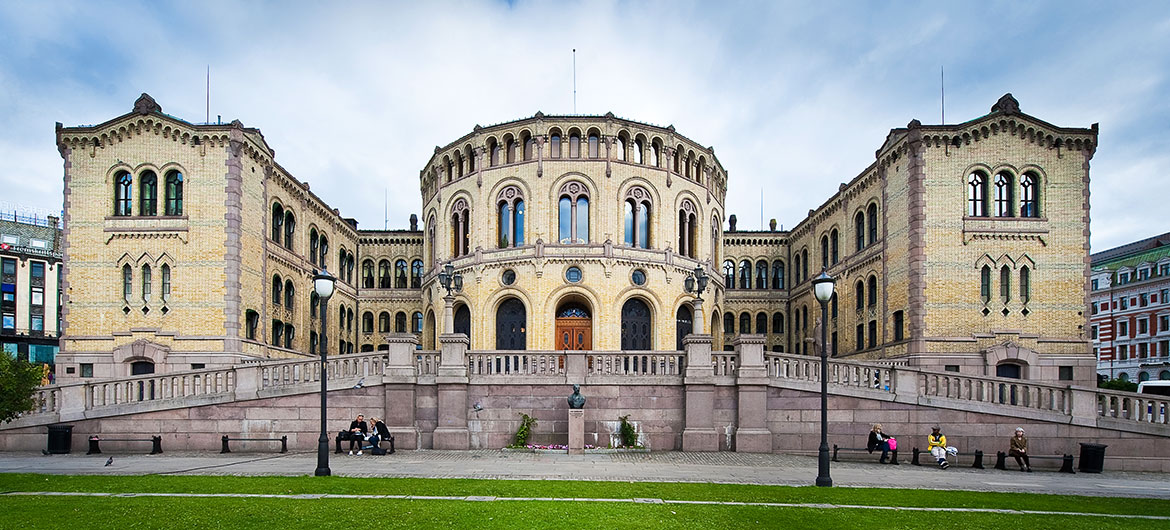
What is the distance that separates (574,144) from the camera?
39406mm

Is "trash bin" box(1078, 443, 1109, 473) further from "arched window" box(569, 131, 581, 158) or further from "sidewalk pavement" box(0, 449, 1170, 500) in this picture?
"arched window" box(569, 131, 581, 158)

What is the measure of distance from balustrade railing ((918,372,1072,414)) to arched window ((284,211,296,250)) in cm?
3018

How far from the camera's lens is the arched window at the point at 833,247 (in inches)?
1775

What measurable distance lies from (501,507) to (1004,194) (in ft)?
101

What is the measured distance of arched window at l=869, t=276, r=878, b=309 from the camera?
126ft

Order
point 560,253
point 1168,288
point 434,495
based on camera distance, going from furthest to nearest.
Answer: point 1168,288
point 560,253
point 434,495

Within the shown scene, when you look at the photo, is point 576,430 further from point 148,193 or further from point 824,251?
point 824,251

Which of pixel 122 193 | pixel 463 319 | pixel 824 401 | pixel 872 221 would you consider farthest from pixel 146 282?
pixel 872 221

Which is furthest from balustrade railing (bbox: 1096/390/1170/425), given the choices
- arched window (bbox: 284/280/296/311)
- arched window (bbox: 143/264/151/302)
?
arched window (bbox: 143/264/151/302)

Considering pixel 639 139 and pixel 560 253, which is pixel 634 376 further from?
pixel 639 139

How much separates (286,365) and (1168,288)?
247 ft

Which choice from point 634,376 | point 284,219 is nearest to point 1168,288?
point 634,376

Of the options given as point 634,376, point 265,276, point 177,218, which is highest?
point 177,218

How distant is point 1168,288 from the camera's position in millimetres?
67688
